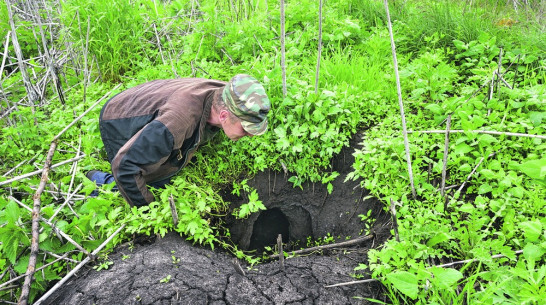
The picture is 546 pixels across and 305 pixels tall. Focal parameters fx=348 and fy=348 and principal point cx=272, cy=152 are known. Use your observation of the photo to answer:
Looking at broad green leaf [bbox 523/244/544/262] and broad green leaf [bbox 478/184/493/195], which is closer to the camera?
broad green leaf [bbox 523/244/544/262]

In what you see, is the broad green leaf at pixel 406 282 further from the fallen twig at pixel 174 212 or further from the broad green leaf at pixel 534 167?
the fallen twig at pixel 174 212

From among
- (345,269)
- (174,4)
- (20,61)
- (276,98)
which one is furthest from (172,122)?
(174,4)

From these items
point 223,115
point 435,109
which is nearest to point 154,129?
point 223,115

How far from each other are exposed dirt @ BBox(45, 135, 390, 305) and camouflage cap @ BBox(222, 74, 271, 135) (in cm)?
93

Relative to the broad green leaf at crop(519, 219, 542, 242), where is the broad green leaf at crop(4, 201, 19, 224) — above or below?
above

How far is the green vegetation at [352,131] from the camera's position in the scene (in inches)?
80.4

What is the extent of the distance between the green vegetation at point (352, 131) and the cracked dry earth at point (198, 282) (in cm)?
13

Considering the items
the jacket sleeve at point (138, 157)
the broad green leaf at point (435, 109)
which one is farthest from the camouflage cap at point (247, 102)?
the broad green leaf at point (435, 109)

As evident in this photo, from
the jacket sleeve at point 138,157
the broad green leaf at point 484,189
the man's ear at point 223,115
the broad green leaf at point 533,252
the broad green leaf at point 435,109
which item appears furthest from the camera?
the broad green leaf at point 435,109

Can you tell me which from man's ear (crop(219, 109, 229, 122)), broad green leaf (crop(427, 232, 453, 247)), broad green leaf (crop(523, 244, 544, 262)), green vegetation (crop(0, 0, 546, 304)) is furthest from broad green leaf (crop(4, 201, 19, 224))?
broad green leaf (crop(523, 244, 544, 262))

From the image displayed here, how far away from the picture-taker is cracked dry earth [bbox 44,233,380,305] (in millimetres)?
1961

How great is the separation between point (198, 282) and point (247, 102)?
1.27m

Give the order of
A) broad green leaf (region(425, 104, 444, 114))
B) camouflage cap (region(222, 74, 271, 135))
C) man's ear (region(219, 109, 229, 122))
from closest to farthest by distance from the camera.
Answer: camouflage cap (region(222, 74, 271, 135)) < man's ear (region(219, 109, 229, 122)) < broad green leaf (region(425, 104, 444, 114))

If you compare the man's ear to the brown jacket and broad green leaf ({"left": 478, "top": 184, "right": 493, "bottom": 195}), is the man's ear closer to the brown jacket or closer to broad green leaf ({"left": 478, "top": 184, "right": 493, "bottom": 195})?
the brown jacket
